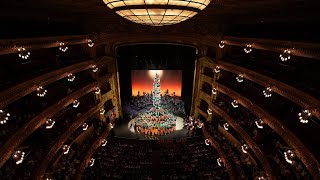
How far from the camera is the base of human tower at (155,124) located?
81.6 ft

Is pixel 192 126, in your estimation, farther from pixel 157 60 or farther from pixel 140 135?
pixel 157 60

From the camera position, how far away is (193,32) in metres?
23.6

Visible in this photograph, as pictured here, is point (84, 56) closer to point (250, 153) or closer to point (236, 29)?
point (236, 29)

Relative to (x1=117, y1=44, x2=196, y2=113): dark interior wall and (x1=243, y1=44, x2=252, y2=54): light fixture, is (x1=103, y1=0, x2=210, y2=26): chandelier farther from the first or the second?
(x1=117, y1=44, x2=196, y2=113): dark interior wall

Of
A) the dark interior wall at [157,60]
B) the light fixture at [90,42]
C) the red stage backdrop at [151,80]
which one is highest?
the light fixture at [90,42]

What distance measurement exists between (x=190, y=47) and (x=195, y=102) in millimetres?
6566

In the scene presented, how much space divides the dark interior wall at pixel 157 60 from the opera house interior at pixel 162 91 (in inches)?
→ 4.9

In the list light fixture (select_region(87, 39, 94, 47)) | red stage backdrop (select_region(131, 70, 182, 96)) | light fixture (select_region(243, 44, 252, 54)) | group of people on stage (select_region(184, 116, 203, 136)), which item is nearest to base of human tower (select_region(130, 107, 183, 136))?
group of people on stage (select_region(184, 116, 203, 136))

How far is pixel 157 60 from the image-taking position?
2820 centimetres

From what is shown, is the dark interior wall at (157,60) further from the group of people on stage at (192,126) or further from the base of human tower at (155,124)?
the base of human tower at (155,124)

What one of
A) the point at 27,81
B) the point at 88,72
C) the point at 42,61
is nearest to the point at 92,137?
the point at 88,72

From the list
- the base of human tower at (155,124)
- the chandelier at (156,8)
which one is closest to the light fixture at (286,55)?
the chandelier at (156,8)

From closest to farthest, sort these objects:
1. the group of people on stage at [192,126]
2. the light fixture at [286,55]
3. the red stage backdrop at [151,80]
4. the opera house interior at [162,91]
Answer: the opera house interior at [162,91] < the light fixture at [286,55] < the group of people on stage at [192,126] < the red stage backdrop at [151,80]

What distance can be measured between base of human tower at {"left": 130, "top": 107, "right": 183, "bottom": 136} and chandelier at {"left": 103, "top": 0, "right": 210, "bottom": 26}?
21485mm
